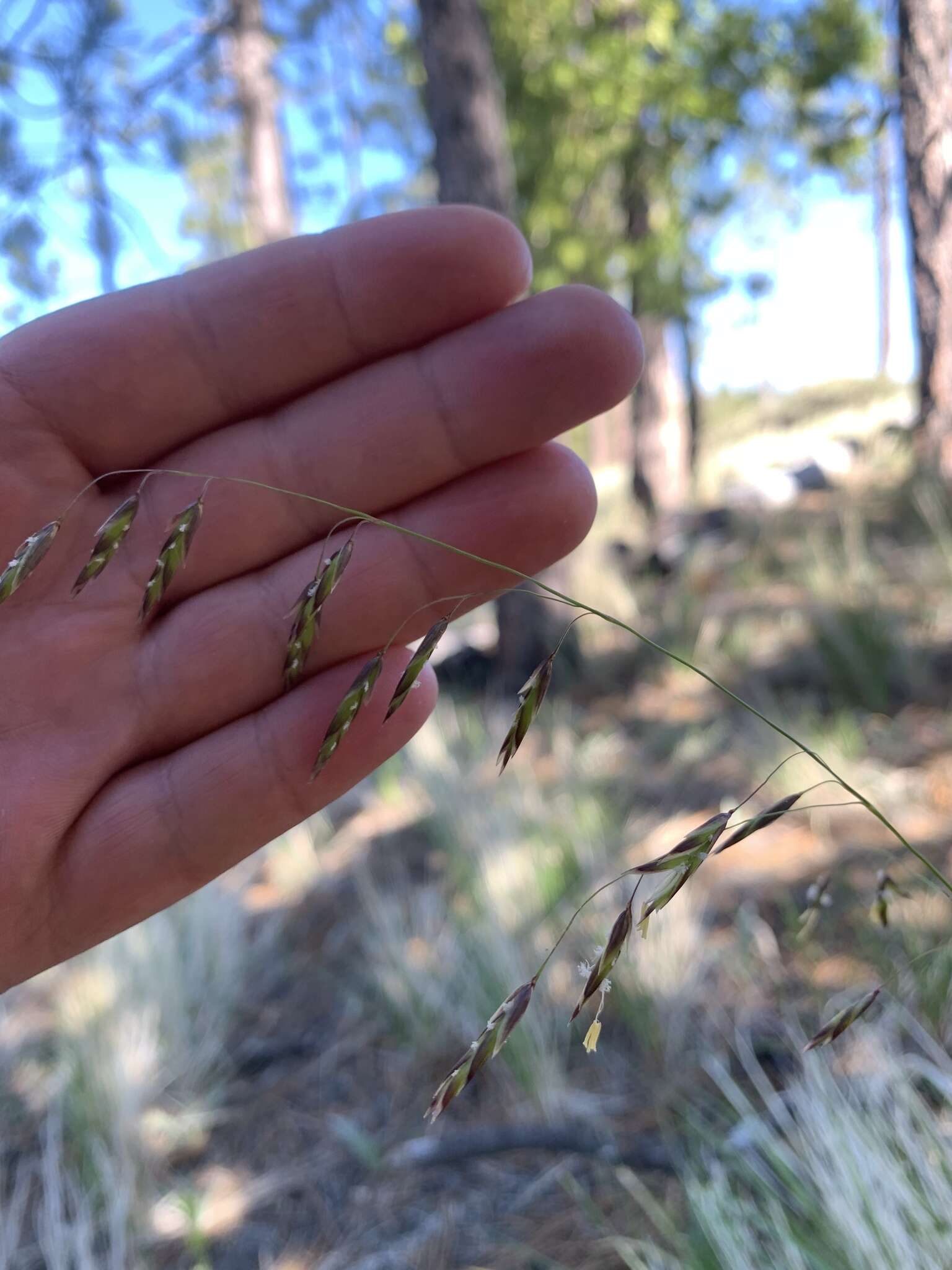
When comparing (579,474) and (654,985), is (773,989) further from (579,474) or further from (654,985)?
(579,474)

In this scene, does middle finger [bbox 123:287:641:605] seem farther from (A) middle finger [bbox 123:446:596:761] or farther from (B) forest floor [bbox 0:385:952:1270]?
(B) forest floor [bbox 0:385:952:1270]

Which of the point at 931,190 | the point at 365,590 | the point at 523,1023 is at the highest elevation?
the point at 365,590

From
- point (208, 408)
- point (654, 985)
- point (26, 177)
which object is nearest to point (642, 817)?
point (654, 985)

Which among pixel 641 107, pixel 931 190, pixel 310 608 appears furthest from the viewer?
pixel 641 107

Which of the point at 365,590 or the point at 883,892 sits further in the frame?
the point at 365,590

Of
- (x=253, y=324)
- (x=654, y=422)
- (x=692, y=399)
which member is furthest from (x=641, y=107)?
(x=253, y=324)

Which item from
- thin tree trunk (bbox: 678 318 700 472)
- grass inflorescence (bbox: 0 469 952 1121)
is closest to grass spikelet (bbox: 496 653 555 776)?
grass inflorescence (bbox: 0 469 952 1121)

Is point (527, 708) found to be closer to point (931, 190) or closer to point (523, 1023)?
point (523, 1023)
